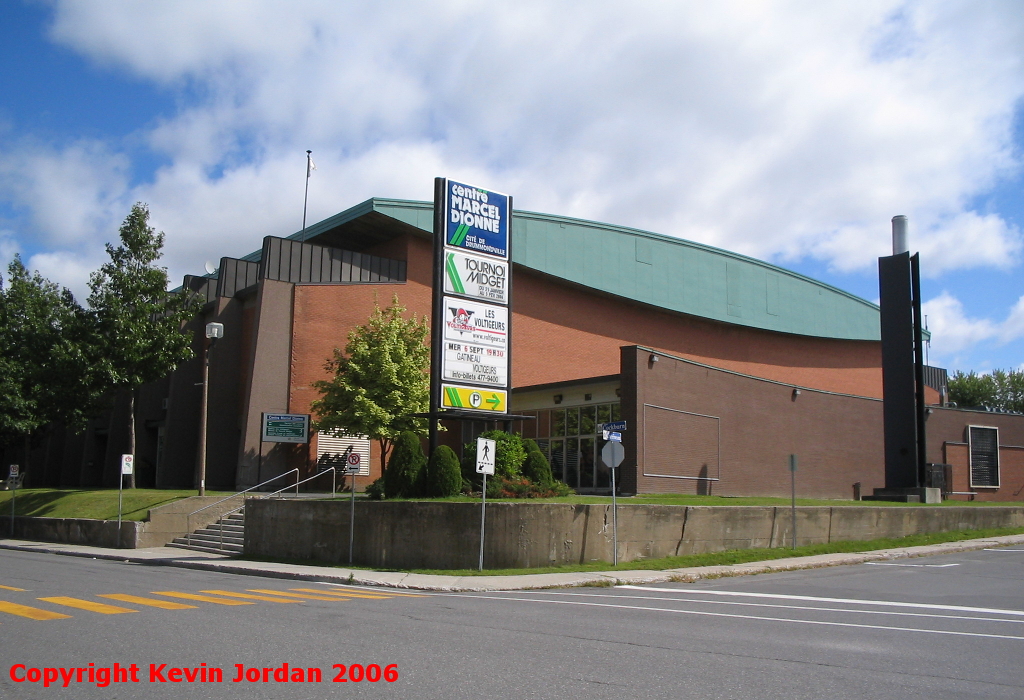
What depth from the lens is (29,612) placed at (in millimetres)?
11039

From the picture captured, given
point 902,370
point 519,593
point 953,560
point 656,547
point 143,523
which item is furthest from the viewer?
point 902,370

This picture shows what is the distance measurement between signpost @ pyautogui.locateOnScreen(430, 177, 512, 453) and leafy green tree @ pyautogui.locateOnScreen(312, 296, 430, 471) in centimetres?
1004

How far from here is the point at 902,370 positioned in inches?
1523

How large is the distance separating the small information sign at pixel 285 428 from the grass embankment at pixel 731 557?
10879 mm

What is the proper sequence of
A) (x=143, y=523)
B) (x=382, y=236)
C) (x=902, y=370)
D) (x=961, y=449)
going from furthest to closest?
(x=961, y=449)
(x=382, y=236)
(x=902, y=370)
(x=143, y=523)

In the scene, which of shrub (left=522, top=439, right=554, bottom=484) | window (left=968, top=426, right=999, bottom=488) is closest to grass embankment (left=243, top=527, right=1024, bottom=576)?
shrub (left=522, top=439, right=554, bottom=484)

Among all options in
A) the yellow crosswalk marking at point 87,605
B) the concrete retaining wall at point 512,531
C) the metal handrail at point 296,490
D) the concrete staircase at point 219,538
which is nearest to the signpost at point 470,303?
the concrete retaining wall at point 512,531

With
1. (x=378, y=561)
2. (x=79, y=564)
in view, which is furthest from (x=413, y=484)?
(x=79, y=564)

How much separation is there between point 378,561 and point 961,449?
40298mm

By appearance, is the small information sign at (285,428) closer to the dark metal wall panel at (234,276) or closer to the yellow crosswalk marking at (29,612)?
the dark metal wall panel at (234,276)

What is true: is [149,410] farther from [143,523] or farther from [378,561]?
[378,561]

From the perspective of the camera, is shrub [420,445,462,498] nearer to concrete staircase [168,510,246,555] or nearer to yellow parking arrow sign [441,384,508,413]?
yellow parking arrow sign [441,384,508,413]

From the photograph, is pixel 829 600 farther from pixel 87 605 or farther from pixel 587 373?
pixel 587 373

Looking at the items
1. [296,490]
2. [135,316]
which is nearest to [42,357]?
[135,316]
